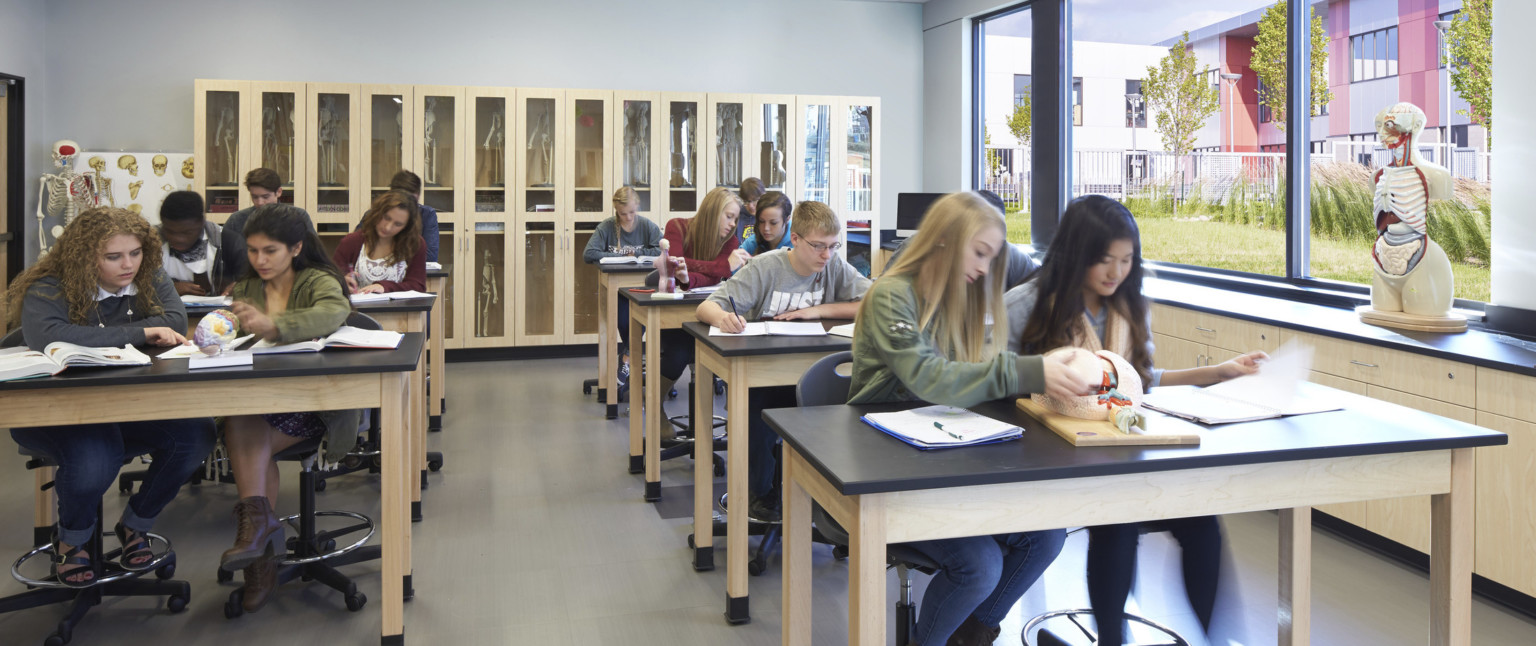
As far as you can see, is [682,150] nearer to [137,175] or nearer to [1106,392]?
[137,175]

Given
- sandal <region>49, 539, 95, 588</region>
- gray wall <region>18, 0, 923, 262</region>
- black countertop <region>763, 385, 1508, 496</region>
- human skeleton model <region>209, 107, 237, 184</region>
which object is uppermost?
gray wall <region>18, 0, 923, 262</region>

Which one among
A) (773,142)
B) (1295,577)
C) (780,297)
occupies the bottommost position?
(1295,577)

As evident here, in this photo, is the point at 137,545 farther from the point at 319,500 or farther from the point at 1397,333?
the point at 1397,333

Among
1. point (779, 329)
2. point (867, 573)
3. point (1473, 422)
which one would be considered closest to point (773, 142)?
point (779, 329)

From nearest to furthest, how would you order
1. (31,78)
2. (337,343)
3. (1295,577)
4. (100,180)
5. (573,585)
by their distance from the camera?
1. (1295,577)
2. (337,343)
3. (573,585)
4. (31,78)
5. (100,180)

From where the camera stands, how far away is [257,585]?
2.67m

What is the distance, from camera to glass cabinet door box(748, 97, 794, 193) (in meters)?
7.35

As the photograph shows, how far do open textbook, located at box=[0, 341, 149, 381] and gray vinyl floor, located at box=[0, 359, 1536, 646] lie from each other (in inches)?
28.4

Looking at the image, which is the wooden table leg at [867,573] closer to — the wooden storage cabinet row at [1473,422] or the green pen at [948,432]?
the green pen at [948,432]

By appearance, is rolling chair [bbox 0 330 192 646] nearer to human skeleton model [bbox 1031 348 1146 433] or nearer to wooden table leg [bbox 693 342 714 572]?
wooden table leg [bbox 693 342 714 572]

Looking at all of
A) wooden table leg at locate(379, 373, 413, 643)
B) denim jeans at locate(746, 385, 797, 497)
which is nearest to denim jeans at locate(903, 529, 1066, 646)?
denim jeans at locate(746, 385, 797, 497)

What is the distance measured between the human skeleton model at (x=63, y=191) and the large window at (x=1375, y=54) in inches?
279

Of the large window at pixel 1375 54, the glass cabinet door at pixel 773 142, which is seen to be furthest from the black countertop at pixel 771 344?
the glass cabinet door at pixel 773 142

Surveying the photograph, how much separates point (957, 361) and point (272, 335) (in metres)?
1.75
